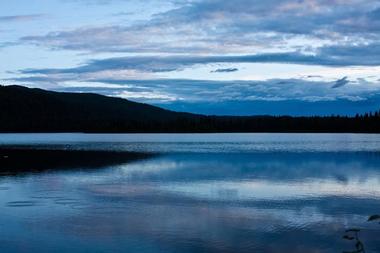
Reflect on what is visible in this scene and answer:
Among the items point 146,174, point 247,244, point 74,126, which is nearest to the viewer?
point 247,244

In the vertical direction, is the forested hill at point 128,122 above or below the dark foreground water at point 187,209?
above

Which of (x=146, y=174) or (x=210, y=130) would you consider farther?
(x=210, y=130)

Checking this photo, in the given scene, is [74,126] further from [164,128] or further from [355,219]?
[355,219]

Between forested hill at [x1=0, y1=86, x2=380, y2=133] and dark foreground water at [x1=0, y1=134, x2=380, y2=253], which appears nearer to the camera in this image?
dark foreground water at [x1=0, y1=134, x2=380, y2=253]

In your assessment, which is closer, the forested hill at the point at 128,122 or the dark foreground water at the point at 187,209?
the dark foreground water at the point at 187,209

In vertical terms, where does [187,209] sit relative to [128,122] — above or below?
below

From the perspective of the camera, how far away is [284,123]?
149m

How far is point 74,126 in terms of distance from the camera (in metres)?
171

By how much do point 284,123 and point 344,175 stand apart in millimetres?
116839

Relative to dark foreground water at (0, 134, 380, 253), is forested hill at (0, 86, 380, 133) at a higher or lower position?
higher

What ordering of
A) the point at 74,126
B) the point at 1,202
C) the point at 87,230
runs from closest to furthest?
1. the point at 87,230
2. the point at 1,202
3. the point at 74,126

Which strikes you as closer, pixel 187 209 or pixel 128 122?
pixel 187 209

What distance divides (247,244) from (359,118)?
131522 mm

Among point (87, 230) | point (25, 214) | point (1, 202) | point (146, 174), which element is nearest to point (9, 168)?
→ point (146, 174)
